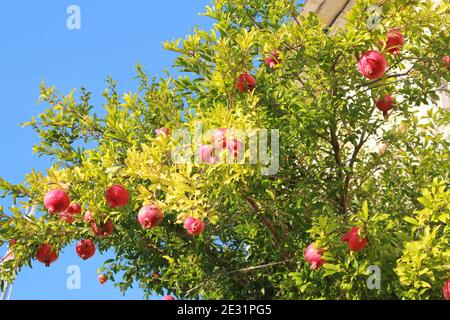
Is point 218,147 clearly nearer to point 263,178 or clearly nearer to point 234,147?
point 234,147

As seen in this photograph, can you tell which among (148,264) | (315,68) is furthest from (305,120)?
(148,264)

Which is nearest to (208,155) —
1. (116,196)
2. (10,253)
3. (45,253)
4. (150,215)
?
(150,215)

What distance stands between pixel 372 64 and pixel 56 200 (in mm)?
2071

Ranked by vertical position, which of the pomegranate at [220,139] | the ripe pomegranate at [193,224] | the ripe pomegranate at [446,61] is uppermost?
the ripe pomegranate at [446,61]

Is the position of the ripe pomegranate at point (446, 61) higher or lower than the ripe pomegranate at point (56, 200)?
higher

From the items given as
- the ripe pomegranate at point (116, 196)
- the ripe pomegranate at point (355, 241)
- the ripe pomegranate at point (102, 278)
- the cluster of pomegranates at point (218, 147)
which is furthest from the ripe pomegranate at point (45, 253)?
the ripe pomegranate at point (355, 241)

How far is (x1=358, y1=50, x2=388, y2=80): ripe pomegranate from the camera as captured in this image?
154 inches

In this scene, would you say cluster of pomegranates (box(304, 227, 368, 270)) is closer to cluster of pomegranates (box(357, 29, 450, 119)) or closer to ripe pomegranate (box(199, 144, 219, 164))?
ripe pomegranate (box(199, 144, 219, 164))

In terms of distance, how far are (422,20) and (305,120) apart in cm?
96

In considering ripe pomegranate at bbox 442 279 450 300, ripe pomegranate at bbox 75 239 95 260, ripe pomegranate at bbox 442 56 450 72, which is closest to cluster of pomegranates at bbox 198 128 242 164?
ripe pomegranate at bbox 442 279 450 300

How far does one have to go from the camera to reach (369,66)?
3.92 m

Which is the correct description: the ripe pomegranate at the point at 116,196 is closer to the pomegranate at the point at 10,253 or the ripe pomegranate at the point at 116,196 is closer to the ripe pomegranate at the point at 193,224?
the ripe pomegranate at the point at 193,224

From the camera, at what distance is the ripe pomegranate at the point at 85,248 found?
15.0ft

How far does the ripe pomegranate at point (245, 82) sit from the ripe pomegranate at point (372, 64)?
678 mm
